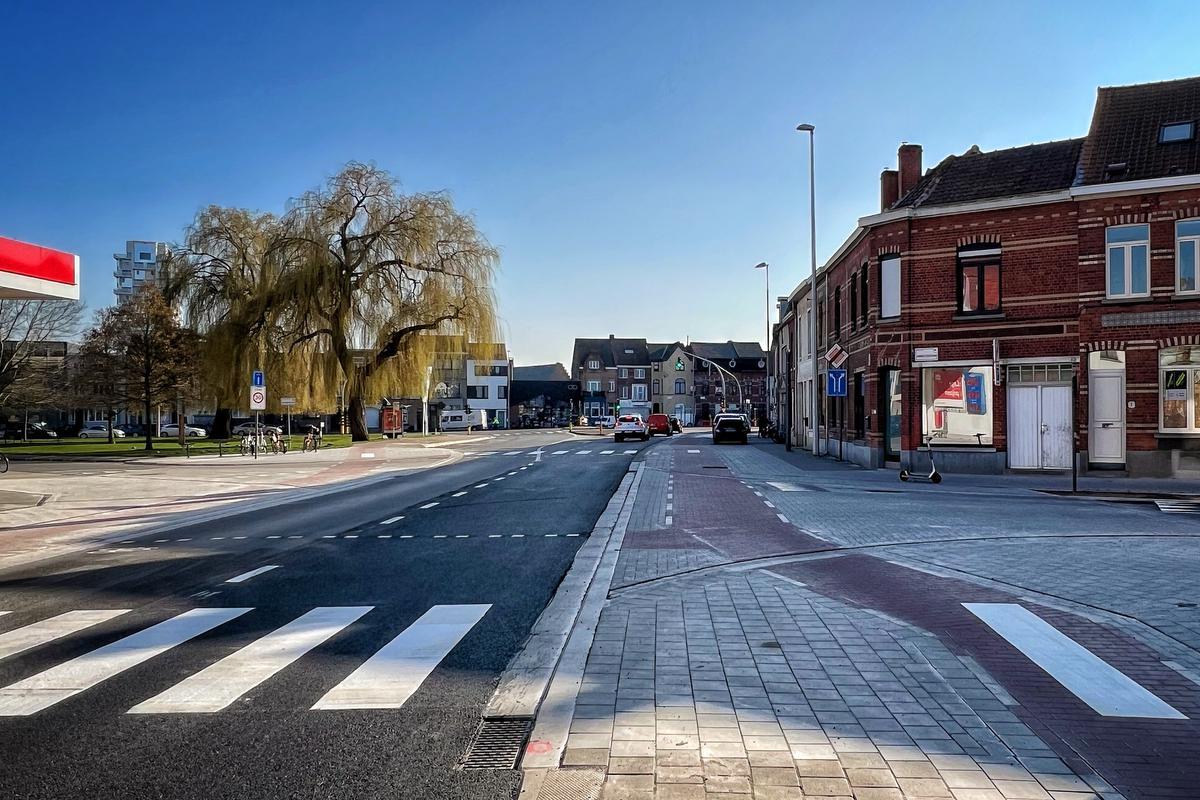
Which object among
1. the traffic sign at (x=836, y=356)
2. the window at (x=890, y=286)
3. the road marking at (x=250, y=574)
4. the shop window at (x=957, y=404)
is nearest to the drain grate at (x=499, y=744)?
the road marking at (x=250, y=574)

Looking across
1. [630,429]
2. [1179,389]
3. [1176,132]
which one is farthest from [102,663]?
[630,429]

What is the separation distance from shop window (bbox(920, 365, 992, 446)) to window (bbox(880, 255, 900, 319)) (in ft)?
6.78

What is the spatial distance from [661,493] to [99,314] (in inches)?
1611

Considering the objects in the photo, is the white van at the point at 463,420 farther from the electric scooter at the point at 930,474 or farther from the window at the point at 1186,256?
the window at the point at 1186,256

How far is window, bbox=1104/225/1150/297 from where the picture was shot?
72.5 ft

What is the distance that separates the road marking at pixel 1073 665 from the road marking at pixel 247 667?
5.07m

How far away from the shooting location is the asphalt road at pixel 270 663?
406 centimetres

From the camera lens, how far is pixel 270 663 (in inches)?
231

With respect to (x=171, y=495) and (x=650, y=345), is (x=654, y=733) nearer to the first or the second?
(x=171, y=495)

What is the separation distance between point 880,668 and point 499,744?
259 centimetres

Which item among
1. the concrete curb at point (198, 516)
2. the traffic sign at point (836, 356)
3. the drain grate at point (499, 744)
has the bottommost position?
the concrete curb at point (198, 516)

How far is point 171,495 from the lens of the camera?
778 inches

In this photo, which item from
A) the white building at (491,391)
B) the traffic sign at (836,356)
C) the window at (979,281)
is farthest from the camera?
the white building at (491,391)

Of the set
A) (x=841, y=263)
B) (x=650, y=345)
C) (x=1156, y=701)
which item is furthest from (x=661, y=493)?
(x=650, y=345)
